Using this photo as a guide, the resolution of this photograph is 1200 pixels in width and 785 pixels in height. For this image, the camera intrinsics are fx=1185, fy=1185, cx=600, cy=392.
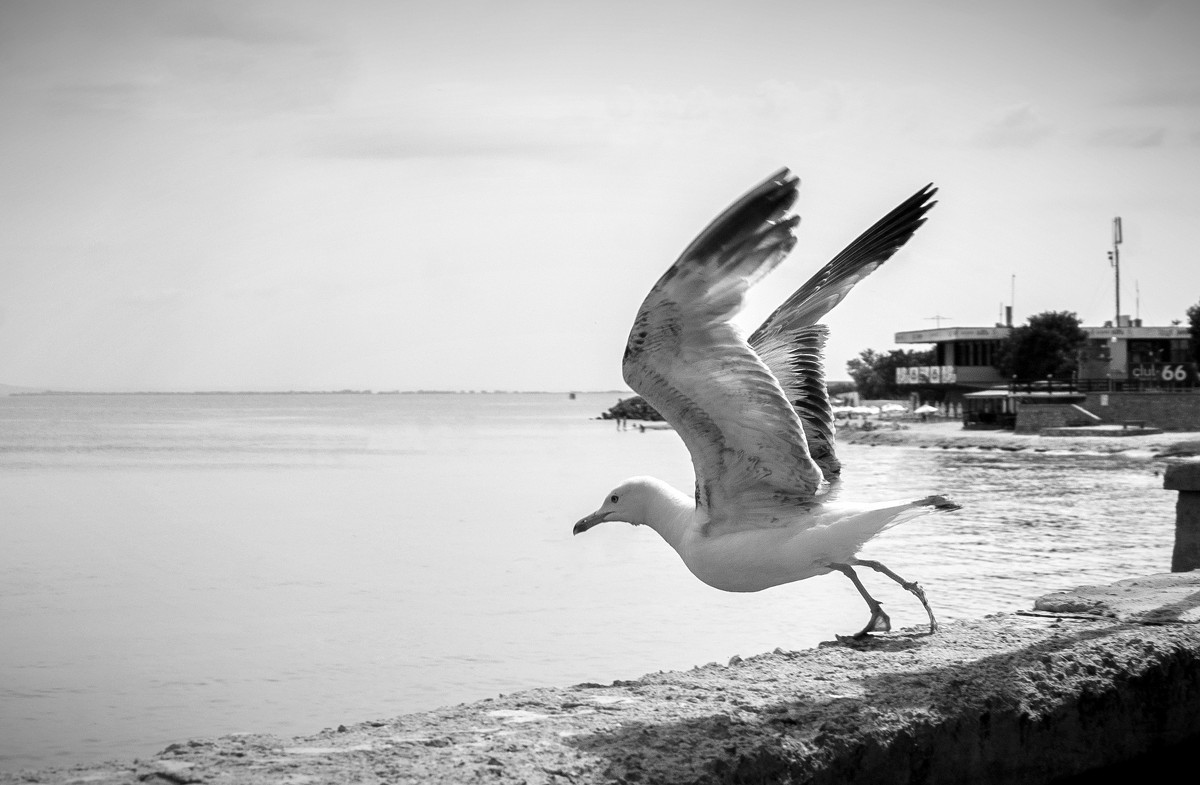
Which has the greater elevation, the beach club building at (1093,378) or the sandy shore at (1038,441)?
the beach club building at (1093,378)

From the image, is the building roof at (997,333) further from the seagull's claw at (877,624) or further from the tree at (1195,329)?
the seagull's claw at (877,624)

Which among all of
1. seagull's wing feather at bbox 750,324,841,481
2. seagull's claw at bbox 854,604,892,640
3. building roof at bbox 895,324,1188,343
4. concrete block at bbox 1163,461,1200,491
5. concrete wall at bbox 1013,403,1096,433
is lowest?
concrete wall at bbox 1013,403,1096,433

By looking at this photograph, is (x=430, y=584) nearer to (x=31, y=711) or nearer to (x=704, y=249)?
(x=31, y=711)

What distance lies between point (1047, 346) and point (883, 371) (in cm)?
5053

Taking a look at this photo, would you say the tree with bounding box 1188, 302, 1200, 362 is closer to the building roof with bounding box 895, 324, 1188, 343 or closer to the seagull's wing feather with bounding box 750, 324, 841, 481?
the building roof with bounding box 895, 324, 1188, 343

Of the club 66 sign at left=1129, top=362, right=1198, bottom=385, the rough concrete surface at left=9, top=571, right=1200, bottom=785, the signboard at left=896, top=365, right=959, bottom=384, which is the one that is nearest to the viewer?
the rough concrete surface at left=9, top=571, right=1200, bottom=785

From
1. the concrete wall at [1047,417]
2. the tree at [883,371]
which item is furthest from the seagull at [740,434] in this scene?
the tree at [883,371]

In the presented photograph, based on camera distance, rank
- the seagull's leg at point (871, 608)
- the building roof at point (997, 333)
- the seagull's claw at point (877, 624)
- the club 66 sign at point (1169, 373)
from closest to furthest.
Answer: the seagull's leg at point (871, 608), the seagull's claw at point (877, 624), the club 66 sign at point (1169, 373), the building roof at point (997, 333)

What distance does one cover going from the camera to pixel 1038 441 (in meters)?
47.8

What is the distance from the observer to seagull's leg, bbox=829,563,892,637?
16.5ft

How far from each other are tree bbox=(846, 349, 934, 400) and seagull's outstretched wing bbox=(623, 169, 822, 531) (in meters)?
101

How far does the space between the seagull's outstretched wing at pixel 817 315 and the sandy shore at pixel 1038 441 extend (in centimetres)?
3365

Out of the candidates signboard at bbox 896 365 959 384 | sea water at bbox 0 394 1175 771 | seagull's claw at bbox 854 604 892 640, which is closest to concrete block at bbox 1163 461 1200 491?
sea water at bbox 0 394 1175 771

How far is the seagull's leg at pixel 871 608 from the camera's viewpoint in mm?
5035
